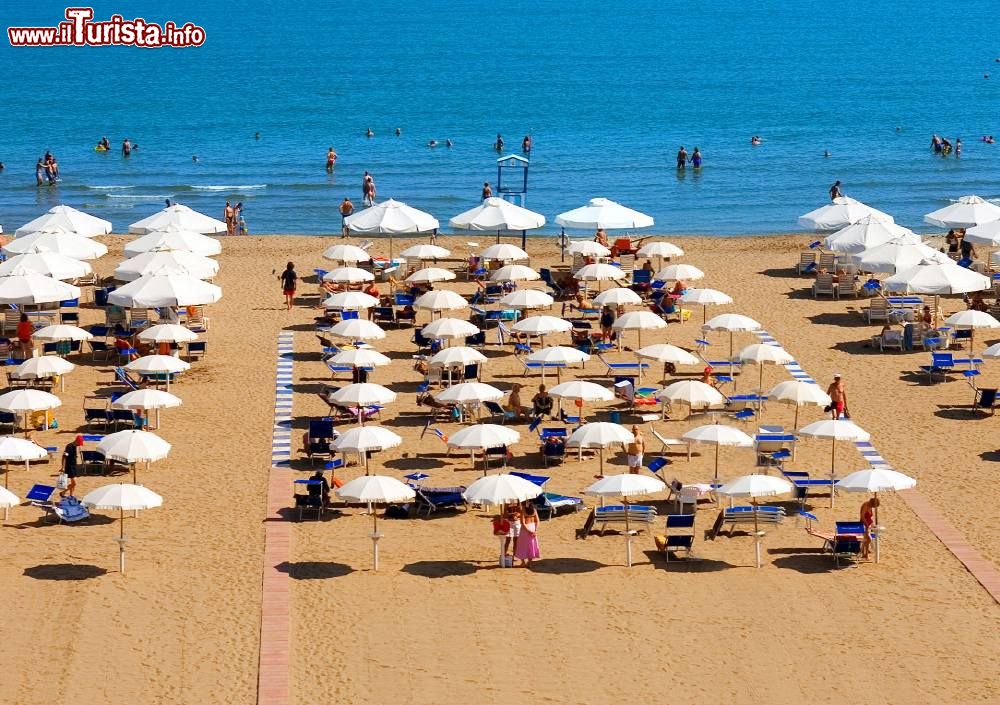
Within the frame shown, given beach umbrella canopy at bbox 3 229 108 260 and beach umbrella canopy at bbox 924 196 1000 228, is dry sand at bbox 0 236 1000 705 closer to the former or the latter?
beach umbrella canopy at bbox 3 229 108 260

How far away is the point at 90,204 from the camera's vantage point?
59344 mm

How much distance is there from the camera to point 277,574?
21.2 metres

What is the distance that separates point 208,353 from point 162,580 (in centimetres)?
1211

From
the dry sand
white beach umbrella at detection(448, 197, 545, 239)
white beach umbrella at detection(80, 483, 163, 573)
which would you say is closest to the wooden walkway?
the dry sand

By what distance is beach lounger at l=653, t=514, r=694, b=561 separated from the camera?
21.6 m

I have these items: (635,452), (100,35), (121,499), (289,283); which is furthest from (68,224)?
(100,35)

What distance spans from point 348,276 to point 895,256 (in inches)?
467

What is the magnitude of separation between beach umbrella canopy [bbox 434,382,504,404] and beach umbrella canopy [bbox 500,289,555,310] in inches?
240

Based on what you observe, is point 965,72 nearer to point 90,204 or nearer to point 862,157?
point 862,157

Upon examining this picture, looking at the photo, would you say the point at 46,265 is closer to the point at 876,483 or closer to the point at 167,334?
the point at 167,334

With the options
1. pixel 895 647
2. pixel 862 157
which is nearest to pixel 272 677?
pixel 895 647

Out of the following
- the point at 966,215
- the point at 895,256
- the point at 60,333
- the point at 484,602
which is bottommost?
the point at 484,602

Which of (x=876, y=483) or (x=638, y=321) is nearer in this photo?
(x=876, y=483)

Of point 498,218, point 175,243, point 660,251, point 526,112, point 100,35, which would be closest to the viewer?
point 175,243
